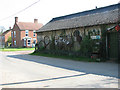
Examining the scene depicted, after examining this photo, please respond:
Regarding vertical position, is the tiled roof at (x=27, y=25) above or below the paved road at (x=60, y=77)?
above

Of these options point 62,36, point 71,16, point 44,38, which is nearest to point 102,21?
point 62,36

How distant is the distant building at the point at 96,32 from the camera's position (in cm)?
1367

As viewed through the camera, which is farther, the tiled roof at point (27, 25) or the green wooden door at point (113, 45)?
the tiled roof at point (27, 25)

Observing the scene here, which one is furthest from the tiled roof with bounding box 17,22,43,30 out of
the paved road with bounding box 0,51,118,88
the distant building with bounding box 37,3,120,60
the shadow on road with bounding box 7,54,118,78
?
the paved road with bounding box 0,51,118,88

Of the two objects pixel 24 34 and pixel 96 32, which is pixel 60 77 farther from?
pixel 24 34

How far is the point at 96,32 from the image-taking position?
50.0 feet

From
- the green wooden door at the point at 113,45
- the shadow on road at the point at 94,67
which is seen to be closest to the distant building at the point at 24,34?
the shadow on road at the point at 94,67

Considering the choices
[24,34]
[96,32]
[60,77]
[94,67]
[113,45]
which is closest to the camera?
[60,77]

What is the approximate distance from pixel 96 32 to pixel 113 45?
2317 millimetres

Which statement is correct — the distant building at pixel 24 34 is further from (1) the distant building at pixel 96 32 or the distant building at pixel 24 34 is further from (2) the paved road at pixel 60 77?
(2) the paved road at pixel 60 77

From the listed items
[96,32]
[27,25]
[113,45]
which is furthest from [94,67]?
[27,25]

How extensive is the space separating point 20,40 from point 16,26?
16.7 ft

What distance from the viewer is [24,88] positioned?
6.09 meters

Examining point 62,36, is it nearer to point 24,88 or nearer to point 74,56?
point 74,56
